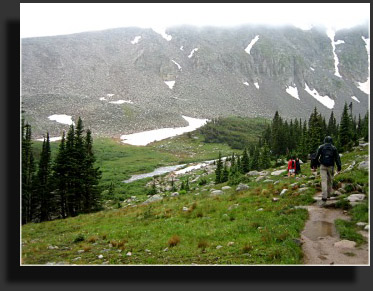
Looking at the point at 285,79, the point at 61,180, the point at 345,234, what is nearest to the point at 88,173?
the point at 61,180

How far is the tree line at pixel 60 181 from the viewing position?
10099mm

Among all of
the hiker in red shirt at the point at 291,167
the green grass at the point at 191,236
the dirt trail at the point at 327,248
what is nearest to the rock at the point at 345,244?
the dirt trail at the point at 327,248

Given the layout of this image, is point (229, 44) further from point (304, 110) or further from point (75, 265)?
point (75, 265)

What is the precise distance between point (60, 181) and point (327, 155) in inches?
414

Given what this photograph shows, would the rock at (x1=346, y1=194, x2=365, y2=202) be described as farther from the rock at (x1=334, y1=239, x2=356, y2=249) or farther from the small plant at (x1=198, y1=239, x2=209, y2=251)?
the small plant at (x1=198, y1=239, x2=209, y2=251)

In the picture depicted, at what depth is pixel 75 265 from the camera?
23.0 ft

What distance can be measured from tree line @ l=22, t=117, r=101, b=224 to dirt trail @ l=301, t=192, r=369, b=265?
358 inches

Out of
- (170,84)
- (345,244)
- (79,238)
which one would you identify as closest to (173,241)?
(79,238)

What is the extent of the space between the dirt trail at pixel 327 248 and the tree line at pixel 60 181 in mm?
9103

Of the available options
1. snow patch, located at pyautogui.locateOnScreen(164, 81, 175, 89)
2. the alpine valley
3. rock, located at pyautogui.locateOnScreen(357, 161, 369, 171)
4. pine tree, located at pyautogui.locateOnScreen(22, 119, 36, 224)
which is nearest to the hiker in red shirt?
rock, located at pyautogui.locateOnScreen(357, 161, 369, 171)

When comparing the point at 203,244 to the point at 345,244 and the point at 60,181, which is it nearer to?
the point at 345,244

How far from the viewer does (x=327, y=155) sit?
8.06 m

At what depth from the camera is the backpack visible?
8.01 metres

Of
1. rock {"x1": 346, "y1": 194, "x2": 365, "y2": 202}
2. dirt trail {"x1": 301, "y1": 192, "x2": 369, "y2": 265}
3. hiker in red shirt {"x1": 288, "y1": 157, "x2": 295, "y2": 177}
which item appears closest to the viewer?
dirt trail {"x1": 301, "y1": 192, "x2": 369, "y2": 265}
